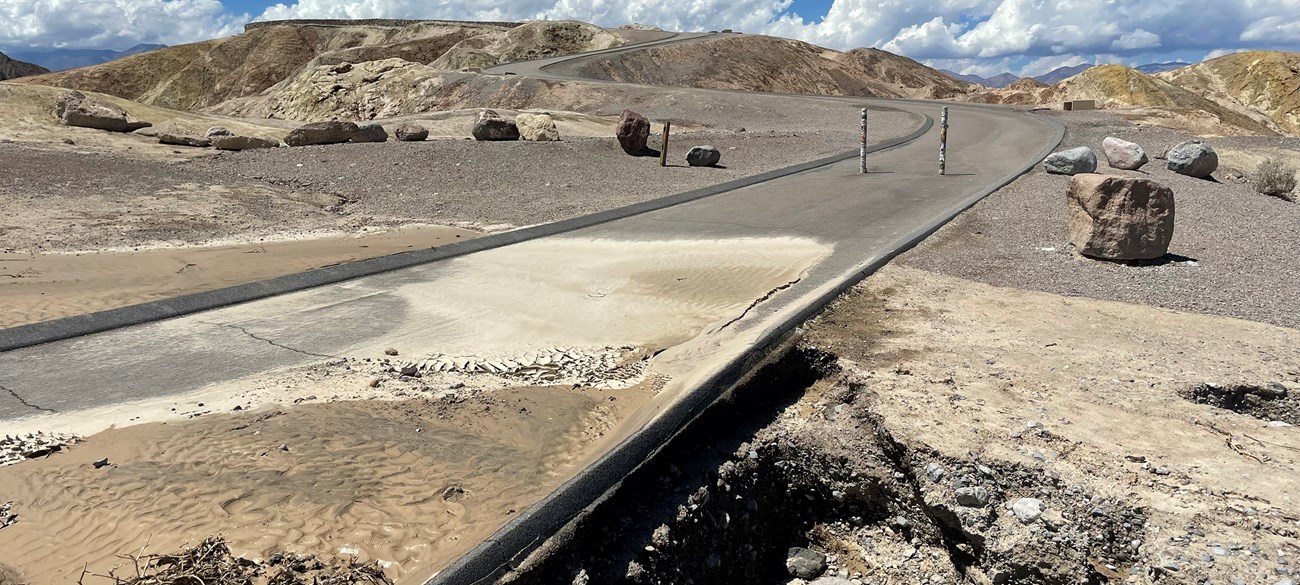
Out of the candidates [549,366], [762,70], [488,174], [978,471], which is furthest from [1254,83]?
[549,366]

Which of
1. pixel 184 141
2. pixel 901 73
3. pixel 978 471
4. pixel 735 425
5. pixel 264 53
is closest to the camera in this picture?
pixel 978 471

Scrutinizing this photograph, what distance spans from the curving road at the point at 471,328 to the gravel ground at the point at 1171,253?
60 cm

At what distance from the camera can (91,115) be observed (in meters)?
18.9

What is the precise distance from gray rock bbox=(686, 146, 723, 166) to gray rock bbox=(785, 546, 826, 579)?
13043mm

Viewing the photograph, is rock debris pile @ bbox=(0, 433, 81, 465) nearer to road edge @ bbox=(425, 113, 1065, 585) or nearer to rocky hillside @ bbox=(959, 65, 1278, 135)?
road edge @ bbox=(425, 113, 1065, 585)

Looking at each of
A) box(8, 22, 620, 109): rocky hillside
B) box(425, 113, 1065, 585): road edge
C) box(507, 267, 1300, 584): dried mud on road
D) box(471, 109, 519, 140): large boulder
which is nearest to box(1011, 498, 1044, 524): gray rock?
box(507, 267, 1300, 584): dried mud on road

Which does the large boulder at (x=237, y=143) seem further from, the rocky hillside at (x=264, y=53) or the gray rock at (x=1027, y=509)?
the rocky hillside at (x=264, y=53)

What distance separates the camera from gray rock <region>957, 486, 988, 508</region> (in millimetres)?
4332

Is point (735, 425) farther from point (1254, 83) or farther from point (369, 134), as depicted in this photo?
point (1254, 83)

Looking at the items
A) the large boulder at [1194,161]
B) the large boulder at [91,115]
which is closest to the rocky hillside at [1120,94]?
the large boulder at [1194,161]

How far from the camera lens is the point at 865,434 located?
16.3 feet

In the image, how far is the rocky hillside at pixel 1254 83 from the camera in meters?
37.1

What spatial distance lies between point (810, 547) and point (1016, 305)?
3.43m

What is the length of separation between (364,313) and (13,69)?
341 feet
